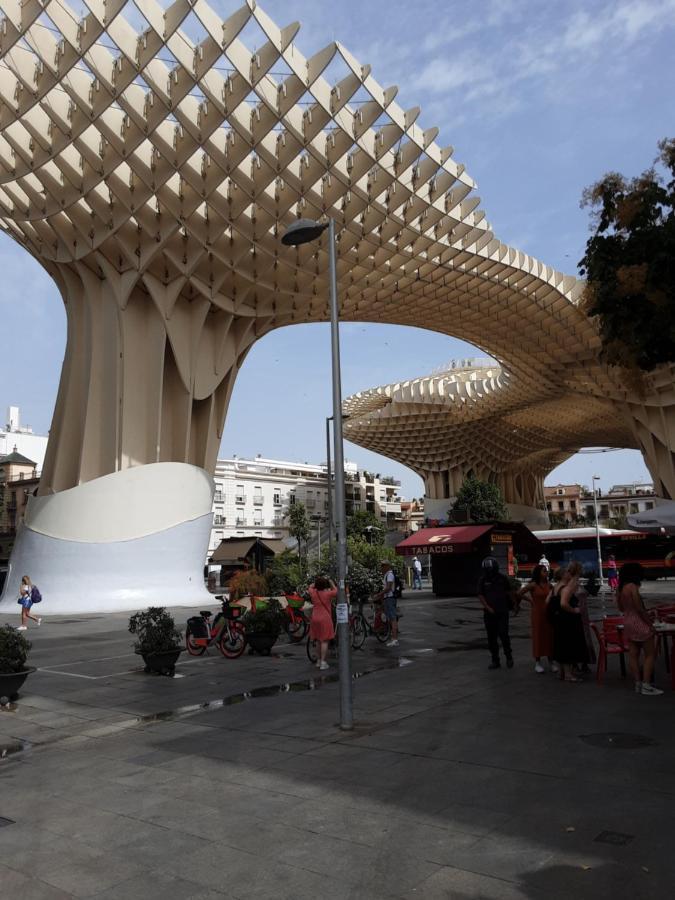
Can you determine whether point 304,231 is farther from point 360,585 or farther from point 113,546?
point 113,546

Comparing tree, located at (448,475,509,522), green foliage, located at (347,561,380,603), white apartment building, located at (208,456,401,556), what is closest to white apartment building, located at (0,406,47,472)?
white apartment building, located at (208,456,401,556)

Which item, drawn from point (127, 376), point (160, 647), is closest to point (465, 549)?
point (127, 376)

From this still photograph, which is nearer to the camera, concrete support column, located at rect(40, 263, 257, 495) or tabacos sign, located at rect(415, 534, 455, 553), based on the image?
concrete support column, located at rect(40, 263, 257, 495)

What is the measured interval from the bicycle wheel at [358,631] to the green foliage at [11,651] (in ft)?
21.8

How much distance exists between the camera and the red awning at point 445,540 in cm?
3067

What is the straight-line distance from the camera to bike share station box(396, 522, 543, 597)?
30.8 metres

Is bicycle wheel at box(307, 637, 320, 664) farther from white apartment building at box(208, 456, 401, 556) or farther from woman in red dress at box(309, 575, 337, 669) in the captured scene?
white apartment building at box(208, 456, 401, 556)

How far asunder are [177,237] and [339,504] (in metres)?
22.7

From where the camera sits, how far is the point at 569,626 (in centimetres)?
1016

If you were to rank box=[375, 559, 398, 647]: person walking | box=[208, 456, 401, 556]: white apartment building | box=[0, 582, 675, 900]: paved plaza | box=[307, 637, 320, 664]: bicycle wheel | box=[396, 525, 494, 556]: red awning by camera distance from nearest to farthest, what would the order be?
box=[0, 582, 675, 900]: paved plaza, box=[307, 637, 320, 664]: bicycle wheel, box=[375, 559, 398, 647]: person walking, box=[396, 525, 494, 556]: red awning, box=[208, 456, 401, 556]: white apartment building

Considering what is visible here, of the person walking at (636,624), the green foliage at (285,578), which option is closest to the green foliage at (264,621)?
the green foliage at (285,578)

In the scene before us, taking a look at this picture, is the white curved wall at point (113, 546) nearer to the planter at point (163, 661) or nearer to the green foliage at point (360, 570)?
the green foliage at point (360, 570)

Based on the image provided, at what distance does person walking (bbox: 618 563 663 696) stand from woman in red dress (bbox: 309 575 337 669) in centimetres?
489

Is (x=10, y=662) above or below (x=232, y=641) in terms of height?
above
